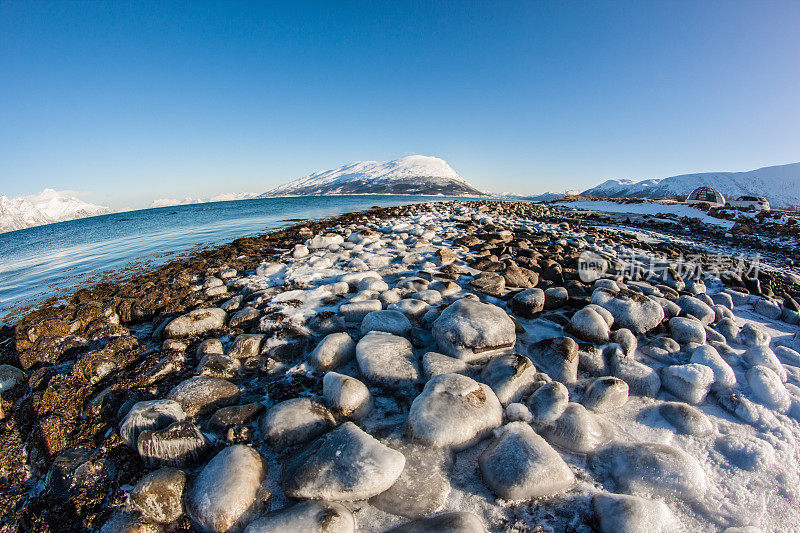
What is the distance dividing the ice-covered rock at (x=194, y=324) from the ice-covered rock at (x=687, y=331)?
443 cm

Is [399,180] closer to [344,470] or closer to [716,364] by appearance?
[716,364]

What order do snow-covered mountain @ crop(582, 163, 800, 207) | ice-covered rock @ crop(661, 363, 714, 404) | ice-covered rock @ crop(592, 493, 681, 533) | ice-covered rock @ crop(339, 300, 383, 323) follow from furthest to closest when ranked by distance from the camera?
snow-covered mountain @ crop(582, 163, 800, 207)
ice-covered rock @ crop(339, 300, 383, 323)
ice-covered rock @ crop(661, 363, 714, 404)
ice-covered rock @ crop(592, 493, 681, 533)

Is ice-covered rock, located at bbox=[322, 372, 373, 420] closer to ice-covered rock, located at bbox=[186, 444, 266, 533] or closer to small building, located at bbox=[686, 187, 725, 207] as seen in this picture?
ice-covered rock, located at bbox=[186, 444, 266, 533]

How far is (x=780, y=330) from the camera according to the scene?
323 cm

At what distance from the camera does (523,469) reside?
4.83 ft

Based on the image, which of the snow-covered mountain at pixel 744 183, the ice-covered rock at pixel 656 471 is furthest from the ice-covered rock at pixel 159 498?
the snow-covered mountain at pixel 744 183

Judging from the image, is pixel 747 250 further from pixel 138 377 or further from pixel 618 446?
pixel 138 377

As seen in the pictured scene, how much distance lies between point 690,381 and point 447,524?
6.57ft

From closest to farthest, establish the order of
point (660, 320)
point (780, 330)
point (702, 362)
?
point (702, 362) → point (660, 320) → point (780, 330)

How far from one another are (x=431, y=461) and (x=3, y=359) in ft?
14.1

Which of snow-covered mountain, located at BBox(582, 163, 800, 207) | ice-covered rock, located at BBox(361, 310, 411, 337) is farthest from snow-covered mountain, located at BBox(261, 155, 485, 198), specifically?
ice-covered rock, located at BBox(361, 310, 411, 337)

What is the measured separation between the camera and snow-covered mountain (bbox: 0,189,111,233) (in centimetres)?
8607

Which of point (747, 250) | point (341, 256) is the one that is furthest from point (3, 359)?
point (747, 250)

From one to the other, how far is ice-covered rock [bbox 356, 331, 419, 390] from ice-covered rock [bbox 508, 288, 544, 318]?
58.8 inches
